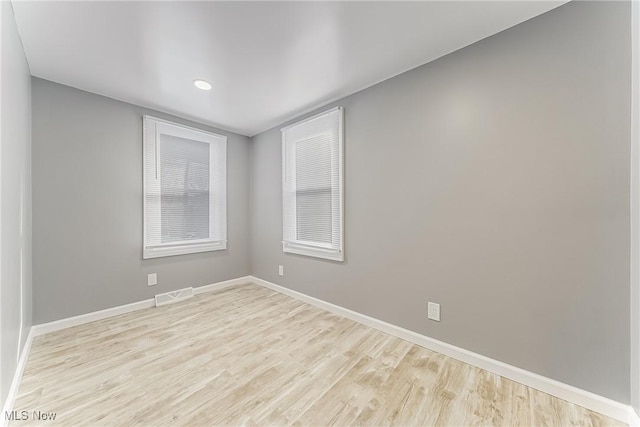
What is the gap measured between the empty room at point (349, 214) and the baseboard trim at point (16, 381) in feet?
0.08

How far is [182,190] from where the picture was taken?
3.10 m

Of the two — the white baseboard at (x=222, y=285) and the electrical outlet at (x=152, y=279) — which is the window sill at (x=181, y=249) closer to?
the electrical outlet at (x=152, y=279)

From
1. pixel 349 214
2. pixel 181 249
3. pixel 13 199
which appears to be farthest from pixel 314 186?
pixel 13 199

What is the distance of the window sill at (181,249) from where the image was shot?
9.19 ft

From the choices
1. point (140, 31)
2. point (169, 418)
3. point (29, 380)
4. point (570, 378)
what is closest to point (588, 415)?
point (570, 378)

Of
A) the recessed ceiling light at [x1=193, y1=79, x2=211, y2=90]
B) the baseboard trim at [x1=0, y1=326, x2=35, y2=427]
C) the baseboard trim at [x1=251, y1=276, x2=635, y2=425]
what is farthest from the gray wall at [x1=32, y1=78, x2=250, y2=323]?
the baseboard trim at [x1=251, y1=276, x2=635, y2=425]

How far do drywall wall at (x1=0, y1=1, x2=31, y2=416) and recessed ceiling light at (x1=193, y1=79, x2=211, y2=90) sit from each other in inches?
41.9

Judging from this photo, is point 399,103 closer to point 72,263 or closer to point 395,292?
point 395,292

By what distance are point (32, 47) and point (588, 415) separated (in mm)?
4274

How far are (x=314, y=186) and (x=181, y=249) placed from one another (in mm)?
1860

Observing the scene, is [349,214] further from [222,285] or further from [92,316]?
[92,316]

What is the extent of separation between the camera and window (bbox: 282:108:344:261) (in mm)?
2619

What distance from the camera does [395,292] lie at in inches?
85.4

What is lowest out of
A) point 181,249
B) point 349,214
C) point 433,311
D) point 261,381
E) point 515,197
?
point 261,381
